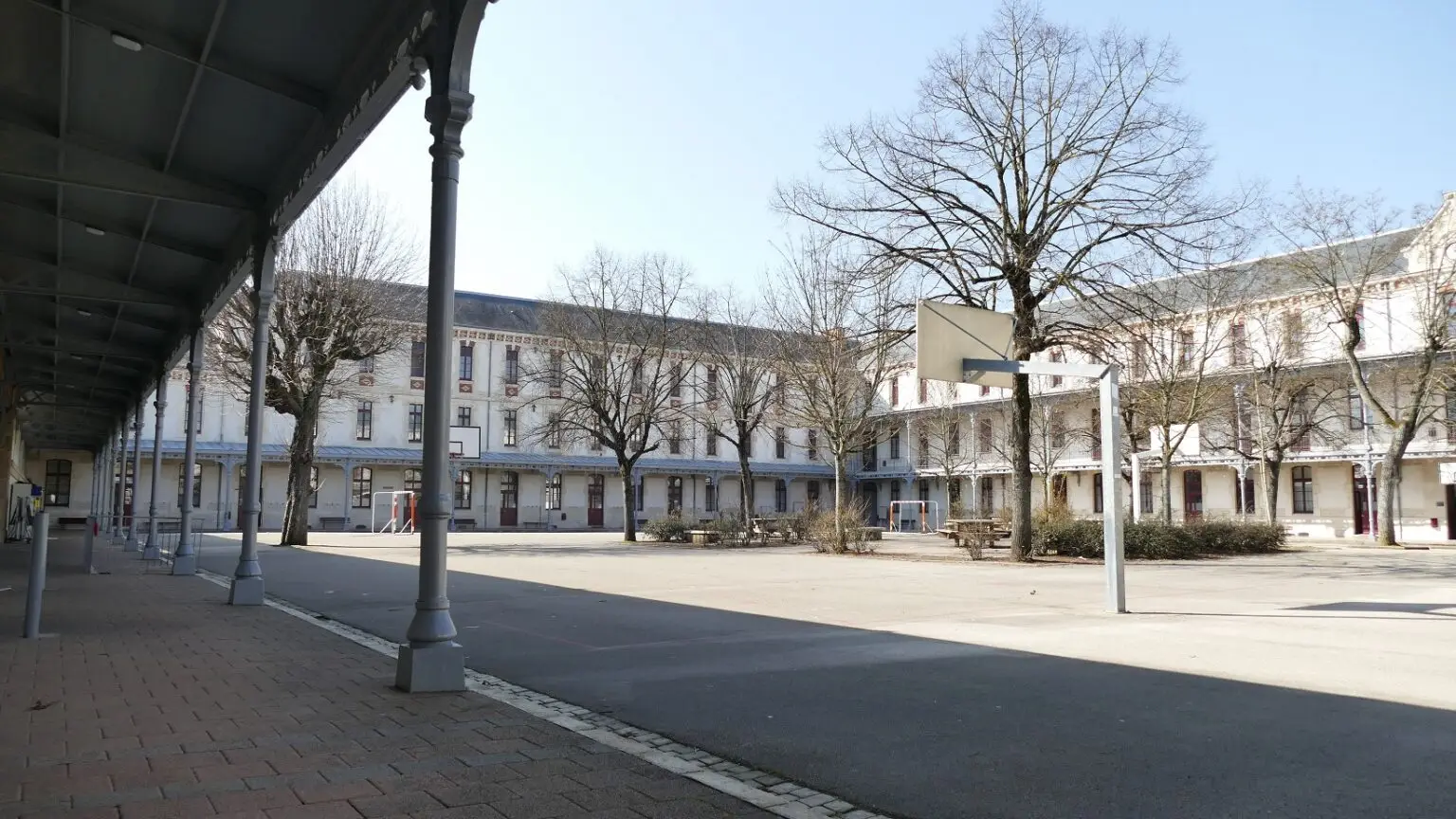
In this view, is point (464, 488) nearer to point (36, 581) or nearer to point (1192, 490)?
point (1192, 490)

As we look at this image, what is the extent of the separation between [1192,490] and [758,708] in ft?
144

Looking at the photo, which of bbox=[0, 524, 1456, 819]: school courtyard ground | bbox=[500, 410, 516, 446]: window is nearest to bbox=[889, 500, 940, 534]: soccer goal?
bbox=[500, 410, 516, 446]: window

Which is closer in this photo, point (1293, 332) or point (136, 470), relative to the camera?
point (136, 470)

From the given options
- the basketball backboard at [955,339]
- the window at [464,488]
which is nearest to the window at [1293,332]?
the basketball backboard at [955,339]

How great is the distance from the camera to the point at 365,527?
153 ft

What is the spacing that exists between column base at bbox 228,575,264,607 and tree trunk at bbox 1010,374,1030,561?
50.6ft

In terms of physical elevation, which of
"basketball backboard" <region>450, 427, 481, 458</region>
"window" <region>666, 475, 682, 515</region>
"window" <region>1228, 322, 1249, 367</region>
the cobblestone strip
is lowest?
the cobblestone strip

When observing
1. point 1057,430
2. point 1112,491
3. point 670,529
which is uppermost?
point 1057,430

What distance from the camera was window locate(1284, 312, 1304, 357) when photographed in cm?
3281

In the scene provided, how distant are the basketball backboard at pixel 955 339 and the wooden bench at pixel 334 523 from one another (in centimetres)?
3850

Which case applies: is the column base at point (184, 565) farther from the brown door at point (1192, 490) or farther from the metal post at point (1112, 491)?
the brown door at point (1192, 490)

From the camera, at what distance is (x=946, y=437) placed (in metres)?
45.0

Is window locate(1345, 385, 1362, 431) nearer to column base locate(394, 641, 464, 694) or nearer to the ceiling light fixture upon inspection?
column base locate(394, 641, 464, 694)

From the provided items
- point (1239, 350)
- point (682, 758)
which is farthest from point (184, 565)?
point (1239, 350)
